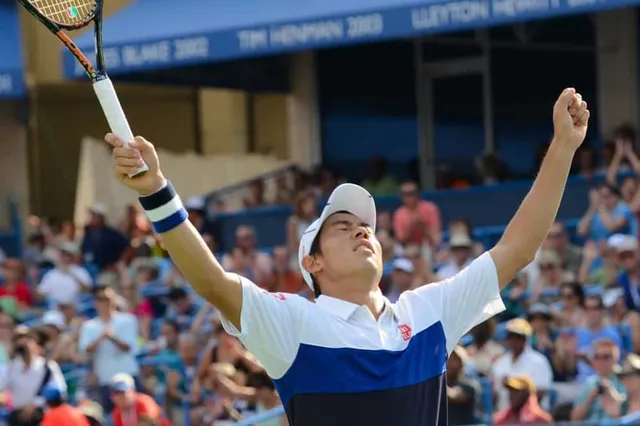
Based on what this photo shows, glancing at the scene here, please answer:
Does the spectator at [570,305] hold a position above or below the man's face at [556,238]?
below

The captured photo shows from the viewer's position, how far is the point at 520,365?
923cm

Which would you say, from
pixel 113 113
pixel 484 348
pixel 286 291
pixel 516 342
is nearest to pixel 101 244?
pixel 286 291

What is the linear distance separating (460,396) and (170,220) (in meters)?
5.70

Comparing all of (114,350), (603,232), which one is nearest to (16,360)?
(114,350)

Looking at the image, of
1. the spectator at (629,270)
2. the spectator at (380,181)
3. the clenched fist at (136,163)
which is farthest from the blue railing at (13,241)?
the clenched fist at (136,163)

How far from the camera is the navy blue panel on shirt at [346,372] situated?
3760 mm

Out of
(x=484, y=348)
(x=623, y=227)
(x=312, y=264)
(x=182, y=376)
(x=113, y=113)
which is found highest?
(x=113, y=113)

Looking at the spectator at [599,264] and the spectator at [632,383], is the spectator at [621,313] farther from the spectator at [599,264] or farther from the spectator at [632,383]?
the spectator at [632,383]

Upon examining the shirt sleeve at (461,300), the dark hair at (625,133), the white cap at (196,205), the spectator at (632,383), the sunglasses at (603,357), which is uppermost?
the shirt sleeve at (461,300)

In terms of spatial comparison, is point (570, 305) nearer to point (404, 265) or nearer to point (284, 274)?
Answer: point (404, 265)

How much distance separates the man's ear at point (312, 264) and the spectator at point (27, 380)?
668 cm

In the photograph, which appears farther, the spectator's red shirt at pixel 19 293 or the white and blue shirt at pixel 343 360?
the spectator's red shirt at pixel 19 293

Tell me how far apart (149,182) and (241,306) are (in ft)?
1.39

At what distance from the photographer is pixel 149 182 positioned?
349 cm
